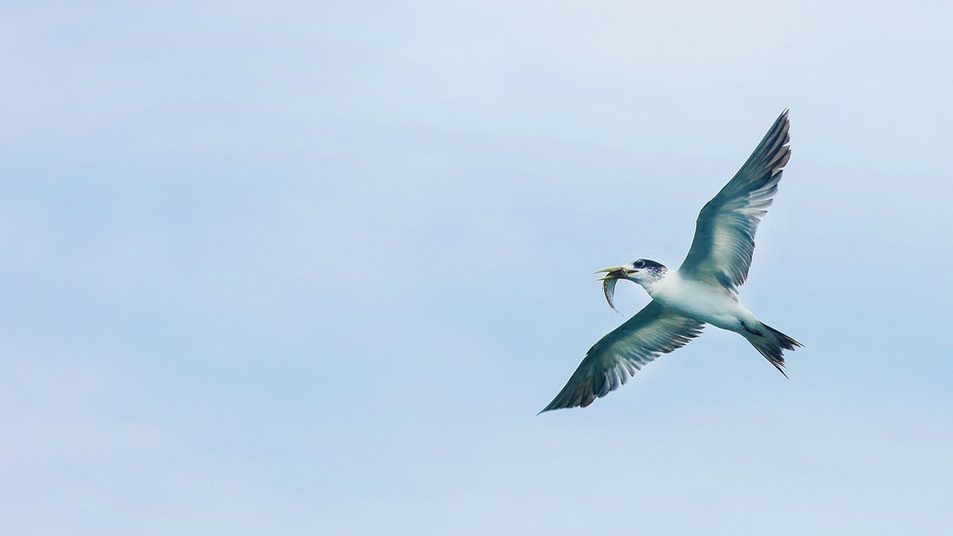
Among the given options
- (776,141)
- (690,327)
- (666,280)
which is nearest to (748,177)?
(776,141)

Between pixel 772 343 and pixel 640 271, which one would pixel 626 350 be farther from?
pixel 772 343

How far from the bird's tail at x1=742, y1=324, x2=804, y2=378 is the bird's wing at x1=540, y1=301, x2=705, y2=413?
7.38ft

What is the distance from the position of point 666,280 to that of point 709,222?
1.53 meters

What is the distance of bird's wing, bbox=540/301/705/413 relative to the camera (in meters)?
28.5

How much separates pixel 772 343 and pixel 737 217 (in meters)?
2.37

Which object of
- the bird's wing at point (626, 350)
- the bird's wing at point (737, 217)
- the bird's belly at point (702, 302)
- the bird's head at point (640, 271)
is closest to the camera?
the bird's wing at point (737, 217)

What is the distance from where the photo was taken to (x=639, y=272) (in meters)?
26.7

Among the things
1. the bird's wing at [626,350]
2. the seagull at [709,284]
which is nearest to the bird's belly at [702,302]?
the seagull at [709,284]

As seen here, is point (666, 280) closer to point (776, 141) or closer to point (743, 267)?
point (743, 267)

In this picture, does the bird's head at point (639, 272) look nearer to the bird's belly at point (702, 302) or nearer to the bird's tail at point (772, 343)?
the bird's belly at point (702, 302)

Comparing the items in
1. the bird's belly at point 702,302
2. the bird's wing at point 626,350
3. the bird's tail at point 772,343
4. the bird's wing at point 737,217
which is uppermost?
the bird's wing at point 626,350

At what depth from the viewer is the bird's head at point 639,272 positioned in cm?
2661

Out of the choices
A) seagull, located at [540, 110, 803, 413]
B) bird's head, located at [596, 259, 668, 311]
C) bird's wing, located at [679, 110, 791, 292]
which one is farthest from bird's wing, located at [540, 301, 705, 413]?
bird's wing, located at [679, 110, 791, 292]

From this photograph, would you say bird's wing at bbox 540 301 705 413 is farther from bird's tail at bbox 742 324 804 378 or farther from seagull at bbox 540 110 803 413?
bird's tail at bbox 742 324 804 378
